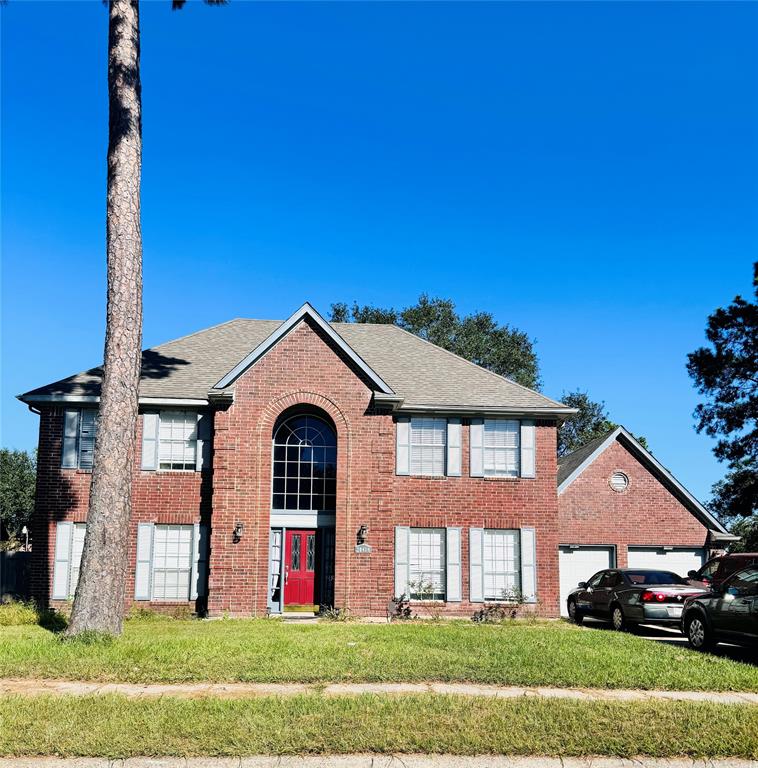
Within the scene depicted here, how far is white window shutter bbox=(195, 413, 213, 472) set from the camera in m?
20.3

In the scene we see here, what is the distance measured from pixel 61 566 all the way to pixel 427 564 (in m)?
9.23

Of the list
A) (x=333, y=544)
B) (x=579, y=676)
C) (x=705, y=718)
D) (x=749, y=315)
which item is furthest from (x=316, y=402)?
(x=749, y=315)

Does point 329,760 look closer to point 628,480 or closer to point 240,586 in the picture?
point 240,586

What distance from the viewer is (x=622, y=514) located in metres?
24.9

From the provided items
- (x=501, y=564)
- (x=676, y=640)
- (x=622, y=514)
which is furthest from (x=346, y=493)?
(x=622, y=514)

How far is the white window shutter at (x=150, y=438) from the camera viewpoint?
20.3 metres

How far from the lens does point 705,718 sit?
8.20 meters

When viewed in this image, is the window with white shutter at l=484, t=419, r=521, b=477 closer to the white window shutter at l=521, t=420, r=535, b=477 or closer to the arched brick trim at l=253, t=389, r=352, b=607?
the white window shutter at l=521, t=420, r=535, b=477

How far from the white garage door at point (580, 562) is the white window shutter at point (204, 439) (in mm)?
11253

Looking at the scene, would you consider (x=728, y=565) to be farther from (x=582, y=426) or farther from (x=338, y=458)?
(x=582, y=426)

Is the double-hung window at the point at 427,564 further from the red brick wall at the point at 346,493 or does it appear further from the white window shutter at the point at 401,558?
the red brick wall at the point at 346,493

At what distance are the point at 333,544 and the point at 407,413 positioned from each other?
3.92 meters

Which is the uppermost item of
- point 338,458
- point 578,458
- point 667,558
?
point 578,458

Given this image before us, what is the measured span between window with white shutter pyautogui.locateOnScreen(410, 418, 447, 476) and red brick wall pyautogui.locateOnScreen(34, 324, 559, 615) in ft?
1.13
